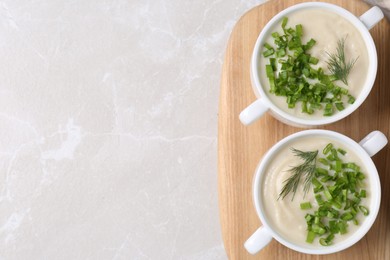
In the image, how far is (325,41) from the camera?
1268 mm

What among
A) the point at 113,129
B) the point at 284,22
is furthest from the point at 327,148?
the point at 113,129

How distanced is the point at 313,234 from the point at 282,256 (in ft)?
0.35

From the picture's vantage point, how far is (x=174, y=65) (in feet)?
4.94

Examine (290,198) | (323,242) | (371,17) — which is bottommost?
(323,242)

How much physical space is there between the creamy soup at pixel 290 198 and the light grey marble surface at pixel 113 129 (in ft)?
0.88

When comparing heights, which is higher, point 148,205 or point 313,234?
point 148,205

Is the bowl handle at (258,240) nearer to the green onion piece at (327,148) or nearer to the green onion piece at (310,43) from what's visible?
the green onion piece at (327,148)

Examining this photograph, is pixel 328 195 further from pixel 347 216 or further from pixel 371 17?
pixel 371 17

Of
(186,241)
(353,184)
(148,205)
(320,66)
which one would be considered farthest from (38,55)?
(353,184)

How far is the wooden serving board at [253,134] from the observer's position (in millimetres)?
1309

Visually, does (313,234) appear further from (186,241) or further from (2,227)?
(2,227)

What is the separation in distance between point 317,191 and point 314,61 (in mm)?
271

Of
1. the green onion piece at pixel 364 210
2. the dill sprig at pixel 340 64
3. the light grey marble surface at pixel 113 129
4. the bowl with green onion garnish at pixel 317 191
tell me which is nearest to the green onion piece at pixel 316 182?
the bowl with green onion garnish at pixel 317 191

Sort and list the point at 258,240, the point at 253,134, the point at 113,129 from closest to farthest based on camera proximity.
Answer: the point at 258,240
the point at 253,134
the point at 113,129
